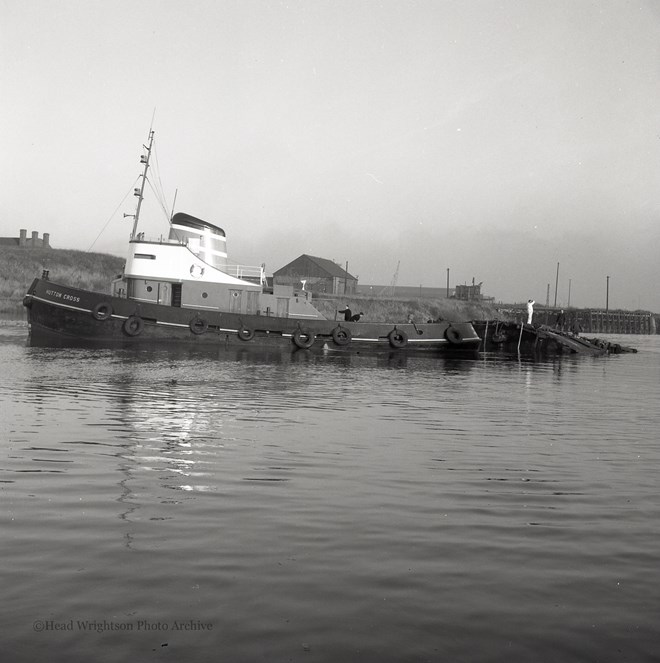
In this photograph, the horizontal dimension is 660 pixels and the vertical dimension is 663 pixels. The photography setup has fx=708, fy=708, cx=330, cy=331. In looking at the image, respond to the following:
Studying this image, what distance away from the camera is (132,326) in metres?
A: 31.5

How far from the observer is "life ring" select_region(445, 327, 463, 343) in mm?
36688

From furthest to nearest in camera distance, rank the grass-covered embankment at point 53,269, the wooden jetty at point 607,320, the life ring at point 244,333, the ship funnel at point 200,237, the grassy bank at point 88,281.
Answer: the wooden jetty at point 607,320 → the grassy bank at point 88,281 → the grass-covered embankment at point 53,269 → the ship funnel at point 200,237 → the life ring at point 244,333

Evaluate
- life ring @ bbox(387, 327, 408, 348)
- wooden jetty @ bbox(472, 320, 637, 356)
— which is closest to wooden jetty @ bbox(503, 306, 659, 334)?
wooden jetty @ bbox(472, 320, 637, 356)

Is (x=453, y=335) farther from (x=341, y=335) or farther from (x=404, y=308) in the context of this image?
(x=404, y=308)

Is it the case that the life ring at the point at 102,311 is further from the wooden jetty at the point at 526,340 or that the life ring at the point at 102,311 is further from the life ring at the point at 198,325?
the wooden jetty at the point at 526,340

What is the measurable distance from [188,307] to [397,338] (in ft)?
34.3

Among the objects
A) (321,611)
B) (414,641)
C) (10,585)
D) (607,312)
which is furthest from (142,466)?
(607,312)

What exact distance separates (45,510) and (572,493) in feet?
18.1

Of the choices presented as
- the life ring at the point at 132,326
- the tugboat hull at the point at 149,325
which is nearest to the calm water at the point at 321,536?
the life ring at the point at 132,326

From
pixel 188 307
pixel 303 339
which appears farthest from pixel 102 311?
pixel 303 339

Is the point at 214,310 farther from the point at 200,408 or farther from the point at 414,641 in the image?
the point at 414,641

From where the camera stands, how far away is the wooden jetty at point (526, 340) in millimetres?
44781

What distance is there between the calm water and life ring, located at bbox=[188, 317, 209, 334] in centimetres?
1841

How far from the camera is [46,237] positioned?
97625 mm
